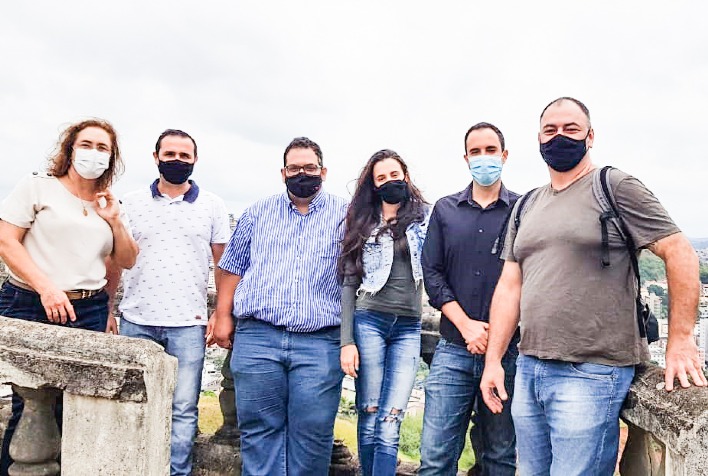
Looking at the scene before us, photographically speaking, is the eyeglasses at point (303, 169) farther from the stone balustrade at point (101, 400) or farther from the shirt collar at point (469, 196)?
the stone balustrade at point (101, 400)

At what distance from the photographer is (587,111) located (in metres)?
3.13

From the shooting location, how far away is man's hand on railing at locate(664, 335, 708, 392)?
97.9 inches

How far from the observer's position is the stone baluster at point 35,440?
2666 millimetres

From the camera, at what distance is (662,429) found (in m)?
2.43

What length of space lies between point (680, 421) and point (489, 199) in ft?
6.15

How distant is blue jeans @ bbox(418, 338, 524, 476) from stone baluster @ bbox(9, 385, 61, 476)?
2068mm

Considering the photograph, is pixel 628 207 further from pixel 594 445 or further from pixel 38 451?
pixel 38 451

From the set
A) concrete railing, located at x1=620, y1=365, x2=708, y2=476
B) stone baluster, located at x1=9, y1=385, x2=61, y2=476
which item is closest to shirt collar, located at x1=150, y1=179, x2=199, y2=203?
stone baluster, located at x1=9, y1=385, x2=61, y2=476

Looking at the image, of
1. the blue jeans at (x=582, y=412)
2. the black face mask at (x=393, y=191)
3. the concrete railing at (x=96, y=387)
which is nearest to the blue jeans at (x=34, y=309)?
the concrete railing at (x=96, y=387)

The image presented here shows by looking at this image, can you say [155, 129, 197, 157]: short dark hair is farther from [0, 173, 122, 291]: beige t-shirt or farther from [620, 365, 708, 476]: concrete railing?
[620, 365, 708, 476]: concrete railing

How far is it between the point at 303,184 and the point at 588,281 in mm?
1945

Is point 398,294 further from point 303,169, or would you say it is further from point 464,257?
point 303,169

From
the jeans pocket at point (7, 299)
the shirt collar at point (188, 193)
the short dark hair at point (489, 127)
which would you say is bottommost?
the jeans pocket at point (7, 299)

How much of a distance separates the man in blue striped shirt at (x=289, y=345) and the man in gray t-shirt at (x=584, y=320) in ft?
4.07
